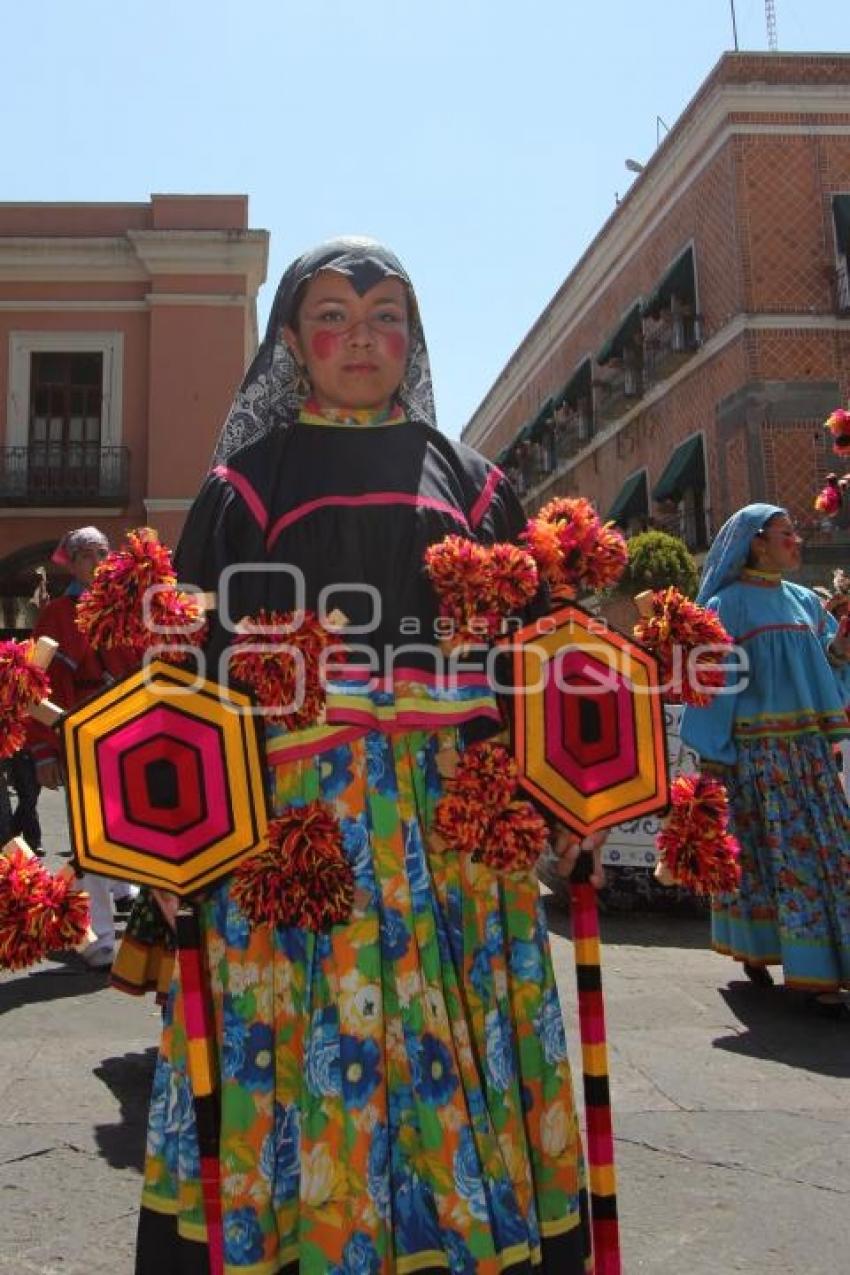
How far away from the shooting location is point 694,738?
416 centimetres

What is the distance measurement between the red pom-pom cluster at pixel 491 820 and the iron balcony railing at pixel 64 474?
62.4ft

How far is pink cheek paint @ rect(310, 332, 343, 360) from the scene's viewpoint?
6.71ft

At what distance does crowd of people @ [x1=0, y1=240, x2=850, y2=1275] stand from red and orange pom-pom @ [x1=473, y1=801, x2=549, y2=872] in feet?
0.40

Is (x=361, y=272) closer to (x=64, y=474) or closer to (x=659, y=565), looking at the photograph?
(x=659, y=565)

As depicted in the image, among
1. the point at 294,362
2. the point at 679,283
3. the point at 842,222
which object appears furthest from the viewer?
the point at 679,283

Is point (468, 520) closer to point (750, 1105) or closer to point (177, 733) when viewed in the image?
point (177, 733)

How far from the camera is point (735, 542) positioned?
14.0ft

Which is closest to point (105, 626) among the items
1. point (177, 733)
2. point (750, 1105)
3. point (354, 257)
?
point (177, 733)

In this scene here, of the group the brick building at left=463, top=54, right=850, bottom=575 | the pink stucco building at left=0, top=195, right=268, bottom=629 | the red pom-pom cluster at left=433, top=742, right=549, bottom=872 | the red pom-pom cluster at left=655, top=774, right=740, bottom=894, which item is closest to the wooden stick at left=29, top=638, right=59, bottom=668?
the red pom-pom cluster at left=433, top=742, right=549, bottom=872

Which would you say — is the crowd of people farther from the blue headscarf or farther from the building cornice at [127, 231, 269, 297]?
the building cornice at [127, 231, 269, 297]

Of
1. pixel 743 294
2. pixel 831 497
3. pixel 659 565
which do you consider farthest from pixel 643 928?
pixel 743 294

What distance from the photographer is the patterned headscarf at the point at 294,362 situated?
6.72 ft

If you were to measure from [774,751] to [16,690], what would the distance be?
3.15 m

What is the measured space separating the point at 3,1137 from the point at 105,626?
1.64 metres
